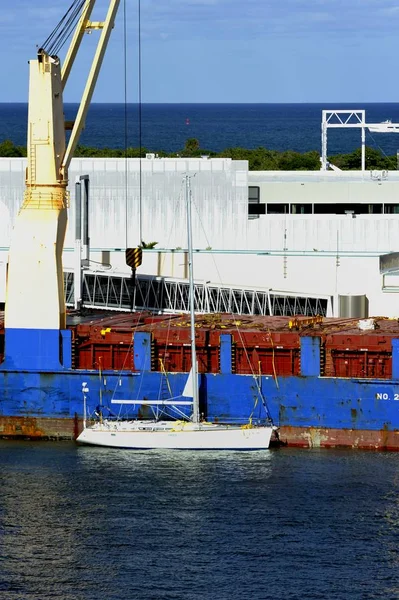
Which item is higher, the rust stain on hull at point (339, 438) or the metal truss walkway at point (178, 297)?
the metal truss walkway at point (178, 297)

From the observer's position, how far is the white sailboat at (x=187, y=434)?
49344 millimetres

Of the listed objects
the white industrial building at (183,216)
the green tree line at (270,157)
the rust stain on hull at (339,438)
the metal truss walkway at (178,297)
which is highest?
the green tree line at (270,157)

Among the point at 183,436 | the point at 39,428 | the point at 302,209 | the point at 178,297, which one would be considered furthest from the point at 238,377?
the point at 302,209

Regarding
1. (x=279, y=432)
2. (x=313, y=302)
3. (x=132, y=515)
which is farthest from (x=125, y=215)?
(x=132, y=515)

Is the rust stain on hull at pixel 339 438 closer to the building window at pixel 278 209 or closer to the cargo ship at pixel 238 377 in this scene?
the cargo ship at pixel 238 377

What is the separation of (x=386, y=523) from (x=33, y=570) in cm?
1016

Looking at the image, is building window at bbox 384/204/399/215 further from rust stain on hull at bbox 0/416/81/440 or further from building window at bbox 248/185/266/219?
rust stain on hull at bbox 0/416/81/440

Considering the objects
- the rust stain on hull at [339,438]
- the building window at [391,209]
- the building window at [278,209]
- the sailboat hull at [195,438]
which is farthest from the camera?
the building window at [278,209]

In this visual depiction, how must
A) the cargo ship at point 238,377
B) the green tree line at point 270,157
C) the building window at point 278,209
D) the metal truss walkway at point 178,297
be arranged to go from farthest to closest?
the green tree line at point 270,157, the building window at point 278,209, the metal truss walkway at point 178,297, the cargo ship at point 238,377

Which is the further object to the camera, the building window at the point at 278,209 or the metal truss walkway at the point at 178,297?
the building window at the point at 278,209

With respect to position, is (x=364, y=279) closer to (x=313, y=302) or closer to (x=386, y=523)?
(x=313, y=302)

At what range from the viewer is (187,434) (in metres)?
49.4

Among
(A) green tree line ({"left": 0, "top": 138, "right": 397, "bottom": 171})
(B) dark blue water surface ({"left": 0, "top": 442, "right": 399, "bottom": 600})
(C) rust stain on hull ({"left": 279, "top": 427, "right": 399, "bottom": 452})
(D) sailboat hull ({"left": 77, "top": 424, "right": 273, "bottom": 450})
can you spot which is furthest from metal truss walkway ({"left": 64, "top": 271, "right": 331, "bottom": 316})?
(A) green tree line ({"left": 0, "top": 138, "right": 397, "bottom": 171})

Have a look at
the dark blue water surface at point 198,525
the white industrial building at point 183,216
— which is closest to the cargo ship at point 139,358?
the dark blue water surface at point 198,525
